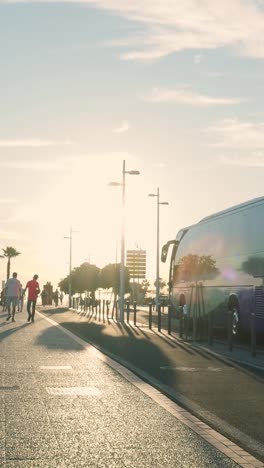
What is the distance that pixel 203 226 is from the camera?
31.6m

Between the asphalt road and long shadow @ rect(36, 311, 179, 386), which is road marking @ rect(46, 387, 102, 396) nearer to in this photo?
the asphalt road

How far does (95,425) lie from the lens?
9.47 meters

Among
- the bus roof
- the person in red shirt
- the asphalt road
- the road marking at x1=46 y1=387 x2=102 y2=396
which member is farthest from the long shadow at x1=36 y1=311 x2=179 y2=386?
the person in red shirt

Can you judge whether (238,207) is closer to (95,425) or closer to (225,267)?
(225,267)

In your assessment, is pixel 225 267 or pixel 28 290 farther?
pixel 28 290

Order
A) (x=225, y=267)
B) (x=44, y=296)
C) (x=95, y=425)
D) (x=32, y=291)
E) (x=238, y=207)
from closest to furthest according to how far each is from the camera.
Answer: (x=95, y=425) → (x=238, y=207) → (x=225, y=267) → (x=32, y=291) → (x=44, y=296)

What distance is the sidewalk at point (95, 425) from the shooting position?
768 cm

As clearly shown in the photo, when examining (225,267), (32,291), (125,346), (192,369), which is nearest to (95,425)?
(192,369)

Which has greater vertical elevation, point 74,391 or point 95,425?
point 74,391

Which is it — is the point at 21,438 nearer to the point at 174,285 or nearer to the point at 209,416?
the point at 209,416

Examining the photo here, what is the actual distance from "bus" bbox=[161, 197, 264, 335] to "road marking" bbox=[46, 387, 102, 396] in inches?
325

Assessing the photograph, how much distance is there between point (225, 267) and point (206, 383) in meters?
14.0

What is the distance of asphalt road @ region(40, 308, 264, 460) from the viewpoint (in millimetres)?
9555

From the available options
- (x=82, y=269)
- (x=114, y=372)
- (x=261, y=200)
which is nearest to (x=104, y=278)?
(x=82, y=269)
